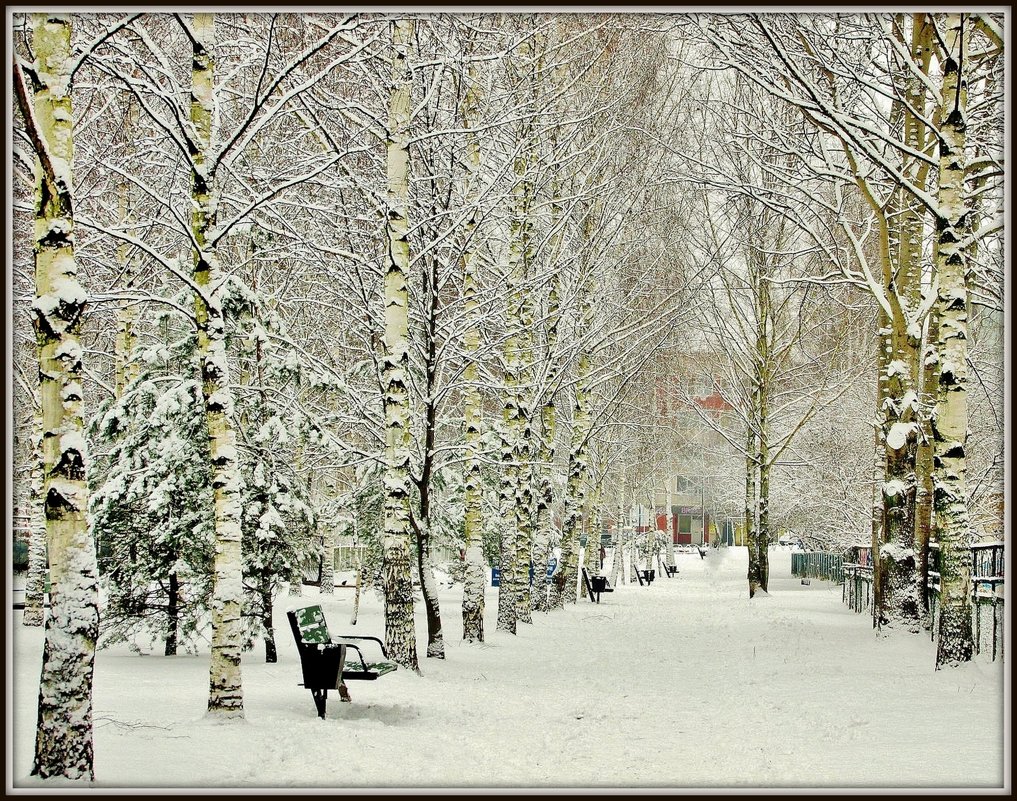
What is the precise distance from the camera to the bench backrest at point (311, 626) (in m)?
9.23

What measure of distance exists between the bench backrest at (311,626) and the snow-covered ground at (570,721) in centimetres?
63

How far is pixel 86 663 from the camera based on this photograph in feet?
18.7

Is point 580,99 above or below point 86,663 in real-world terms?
above

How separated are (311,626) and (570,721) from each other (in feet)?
8.86

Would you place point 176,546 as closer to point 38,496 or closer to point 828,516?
point 38,496

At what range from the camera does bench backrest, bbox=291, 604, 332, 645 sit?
364 inches

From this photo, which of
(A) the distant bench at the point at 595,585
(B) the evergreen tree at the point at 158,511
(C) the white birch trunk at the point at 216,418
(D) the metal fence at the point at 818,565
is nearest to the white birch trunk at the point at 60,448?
(C) the white birch trunk at the point at 216,418

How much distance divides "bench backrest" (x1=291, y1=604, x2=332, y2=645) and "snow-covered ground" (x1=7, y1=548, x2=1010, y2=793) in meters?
0.63

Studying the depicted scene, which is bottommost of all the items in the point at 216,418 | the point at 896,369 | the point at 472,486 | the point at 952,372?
the point at 472,486

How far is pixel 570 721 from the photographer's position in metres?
9.41

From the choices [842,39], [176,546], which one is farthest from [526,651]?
[842,39]

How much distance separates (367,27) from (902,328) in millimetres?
9462

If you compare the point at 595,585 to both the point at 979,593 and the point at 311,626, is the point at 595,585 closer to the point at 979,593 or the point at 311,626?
the point at 979,593

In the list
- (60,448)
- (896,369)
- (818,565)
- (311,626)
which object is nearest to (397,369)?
(311,626)
